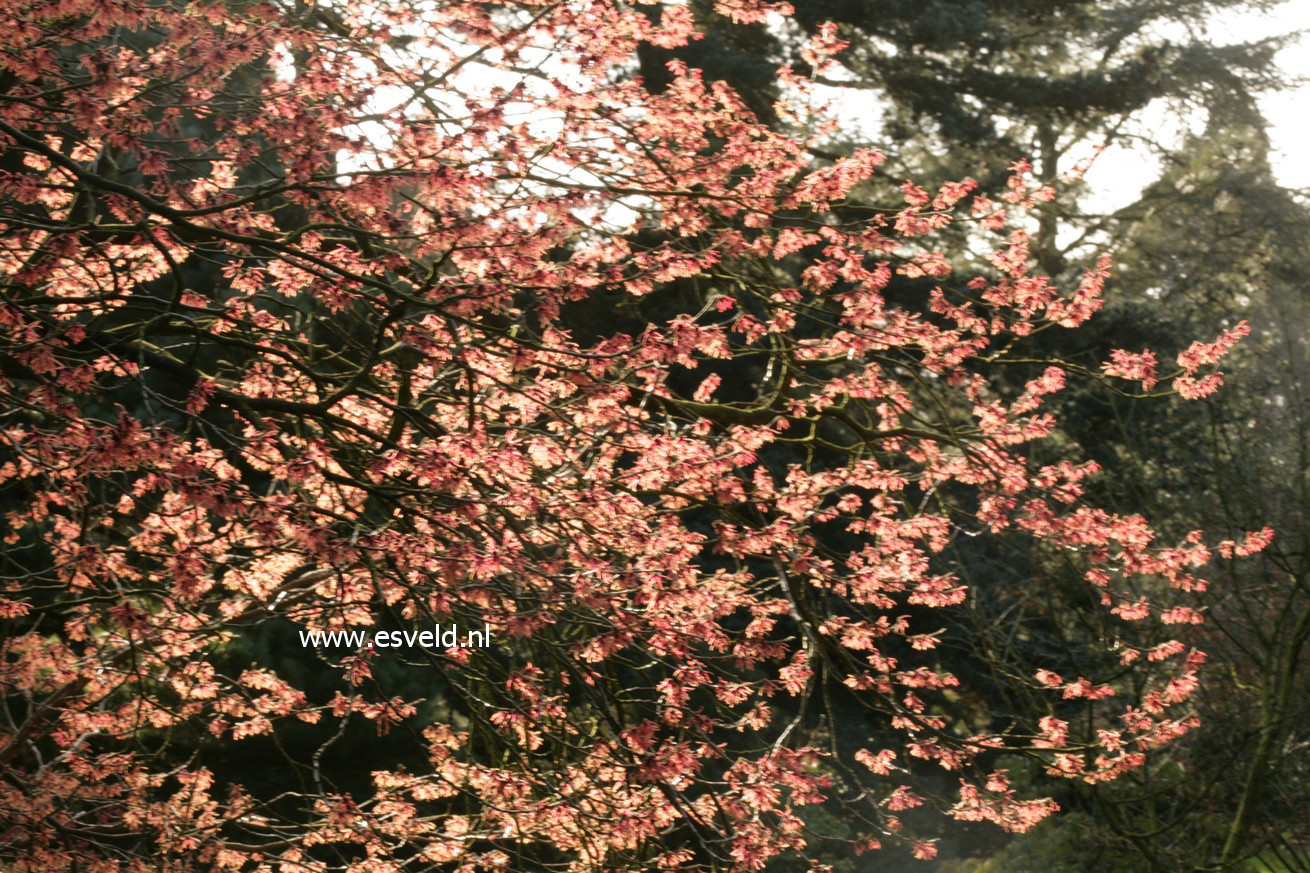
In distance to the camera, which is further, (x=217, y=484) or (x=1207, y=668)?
(x=1207, y=668)

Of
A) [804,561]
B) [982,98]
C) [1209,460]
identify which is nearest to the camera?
[804,561]

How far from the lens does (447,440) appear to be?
461 centimetres

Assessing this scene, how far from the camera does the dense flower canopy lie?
13.4 feet

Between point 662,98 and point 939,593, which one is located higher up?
point 662,98

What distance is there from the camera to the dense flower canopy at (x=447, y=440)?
408 cm

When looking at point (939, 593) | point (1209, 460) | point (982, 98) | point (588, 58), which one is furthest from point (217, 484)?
point (982, 98)

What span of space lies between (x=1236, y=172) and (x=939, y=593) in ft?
48.9

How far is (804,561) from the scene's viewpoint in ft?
18.4

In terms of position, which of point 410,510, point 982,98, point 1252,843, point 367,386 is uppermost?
point 982,98

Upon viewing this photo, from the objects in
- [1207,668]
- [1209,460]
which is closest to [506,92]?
[1207,668]

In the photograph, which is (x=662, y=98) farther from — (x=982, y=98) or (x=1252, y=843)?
(x=982, y=98)

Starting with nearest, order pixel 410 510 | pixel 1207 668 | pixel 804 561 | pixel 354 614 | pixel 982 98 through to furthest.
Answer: pixel 410 510 < pixel 354 614 < pixel 804 561 < pixel 1207 668 < pixel 982 98

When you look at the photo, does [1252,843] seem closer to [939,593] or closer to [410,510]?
[939,593]

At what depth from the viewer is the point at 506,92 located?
516 centimetres
